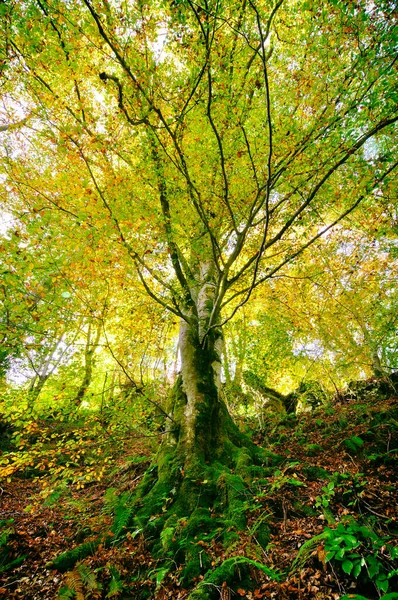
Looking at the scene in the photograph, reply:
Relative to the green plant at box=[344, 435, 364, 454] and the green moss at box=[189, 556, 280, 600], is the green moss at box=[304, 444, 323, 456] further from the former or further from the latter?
the green moss at box=[189, 556, 280, 600]

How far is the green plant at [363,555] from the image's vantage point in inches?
90.2

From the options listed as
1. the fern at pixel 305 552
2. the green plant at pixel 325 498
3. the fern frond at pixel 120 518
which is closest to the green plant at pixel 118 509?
the fern frond at pixel 120 518

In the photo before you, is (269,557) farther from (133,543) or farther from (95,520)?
(95,520)

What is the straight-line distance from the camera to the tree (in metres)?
3.83

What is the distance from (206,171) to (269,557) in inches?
232

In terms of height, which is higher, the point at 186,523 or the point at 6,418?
the point at 6,418

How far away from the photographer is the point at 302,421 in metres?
7.98

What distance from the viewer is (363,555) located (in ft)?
8.35

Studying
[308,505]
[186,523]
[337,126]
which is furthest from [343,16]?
[186,523]

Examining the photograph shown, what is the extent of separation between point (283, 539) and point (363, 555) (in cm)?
98

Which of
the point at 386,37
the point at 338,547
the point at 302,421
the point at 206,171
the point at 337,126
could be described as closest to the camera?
the point at 338,547

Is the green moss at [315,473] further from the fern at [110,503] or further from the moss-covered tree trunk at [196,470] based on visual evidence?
the fern at [110,503]

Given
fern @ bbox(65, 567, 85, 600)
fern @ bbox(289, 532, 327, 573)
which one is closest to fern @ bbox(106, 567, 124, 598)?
fern @ bbox(65, 567, 85, 600)

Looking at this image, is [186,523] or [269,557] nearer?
[269,557]
